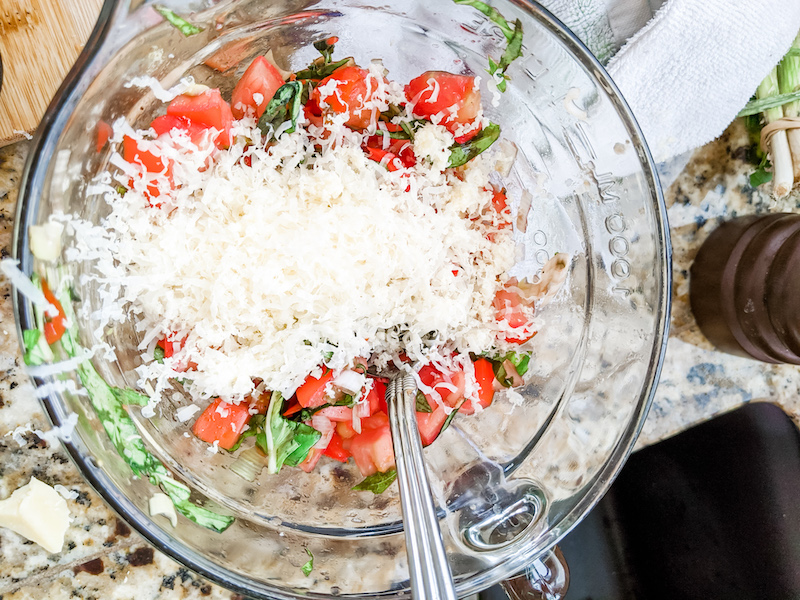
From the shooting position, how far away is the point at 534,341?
3.64ft

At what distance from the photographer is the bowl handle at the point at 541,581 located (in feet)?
3.96

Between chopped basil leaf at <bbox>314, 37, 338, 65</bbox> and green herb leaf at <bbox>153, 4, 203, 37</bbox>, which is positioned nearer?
green herb leaf at <bbox>153, 4, 203, 37</bbox>

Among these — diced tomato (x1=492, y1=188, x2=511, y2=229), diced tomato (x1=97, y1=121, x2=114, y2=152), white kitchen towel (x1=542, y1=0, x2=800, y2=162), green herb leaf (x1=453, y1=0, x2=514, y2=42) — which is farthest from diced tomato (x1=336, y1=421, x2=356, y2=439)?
white kitchen towel (x1=542, y1=0, x2=800, y2=162)

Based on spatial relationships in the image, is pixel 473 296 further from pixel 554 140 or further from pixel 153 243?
pixel 153 243

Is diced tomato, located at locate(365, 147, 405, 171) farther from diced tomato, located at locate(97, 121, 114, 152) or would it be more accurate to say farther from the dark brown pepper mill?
the dark brown pepper mill

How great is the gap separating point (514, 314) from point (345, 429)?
349 mm

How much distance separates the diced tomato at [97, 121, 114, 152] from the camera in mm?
916

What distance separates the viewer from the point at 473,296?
1.03 m

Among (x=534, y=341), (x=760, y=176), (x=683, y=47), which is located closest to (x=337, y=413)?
(x=534, y=341)

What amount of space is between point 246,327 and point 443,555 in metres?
0.44

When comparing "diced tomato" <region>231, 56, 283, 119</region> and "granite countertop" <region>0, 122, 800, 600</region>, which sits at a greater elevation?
"diced tomato" <region>231, 56, 283, 119</region>

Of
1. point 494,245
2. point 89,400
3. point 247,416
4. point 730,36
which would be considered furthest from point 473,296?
point 730,36

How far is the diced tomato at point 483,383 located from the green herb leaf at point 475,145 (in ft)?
1.12

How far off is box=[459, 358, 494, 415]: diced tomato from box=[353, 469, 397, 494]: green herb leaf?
17 cm
